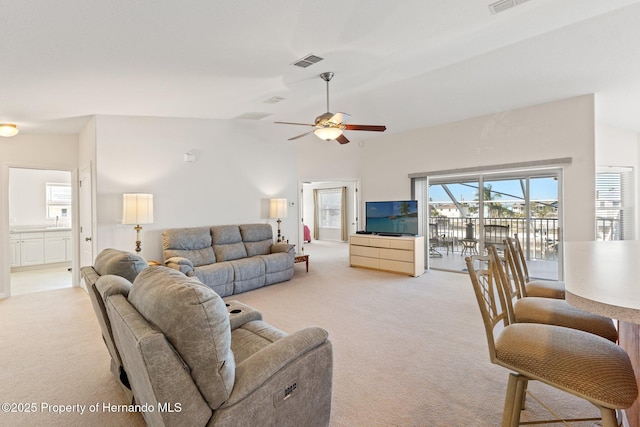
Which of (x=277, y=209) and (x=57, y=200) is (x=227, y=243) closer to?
(x=277, y=209)

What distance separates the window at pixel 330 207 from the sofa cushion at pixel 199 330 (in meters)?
10.1

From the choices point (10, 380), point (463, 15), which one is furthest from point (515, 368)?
point (10, 380)

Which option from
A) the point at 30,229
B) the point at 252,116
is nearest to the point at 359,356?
the point at 252,116

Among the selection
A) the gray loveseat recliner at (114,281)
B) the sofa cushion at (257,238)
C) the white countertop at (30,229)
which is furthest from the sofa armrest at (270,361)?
the white countertop at (30,229)

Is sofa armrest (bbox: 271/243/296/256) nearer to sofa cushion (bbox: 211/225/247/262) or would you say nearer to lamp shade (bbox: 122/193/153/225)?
sofa cushion (bbox: 211/225/247/262)

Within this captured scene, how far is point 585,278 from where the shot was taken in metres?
1.16

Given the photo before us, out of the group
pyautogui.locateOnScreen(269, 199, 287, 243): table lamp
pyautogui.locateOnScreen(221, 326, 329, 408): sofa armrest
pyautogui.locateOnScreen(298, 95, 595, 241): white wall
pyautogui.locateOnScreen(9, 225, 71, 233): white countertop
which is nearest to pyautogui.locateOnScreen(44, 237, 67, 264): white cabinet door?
pyautogui.locateOnScreen(9, 225, 71, 233): white countertop

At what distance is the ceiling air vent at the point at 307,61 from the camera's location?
9.87 feet

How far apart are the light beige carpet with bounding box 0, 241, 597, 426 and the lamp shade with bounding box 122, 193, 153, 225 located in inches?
51.2

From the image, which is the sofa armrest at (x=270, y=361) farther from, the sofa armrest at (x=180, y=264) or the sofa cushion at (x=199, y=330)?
the sofa armrest at (x=180, y=264)

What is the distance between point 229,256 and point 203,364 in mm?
3961

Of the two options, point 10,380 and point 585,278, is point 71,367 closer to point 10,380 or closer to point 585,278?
point 10,380

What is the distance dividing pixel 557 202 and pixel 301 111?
14.8 feet

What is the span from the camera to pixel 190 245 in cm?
479
